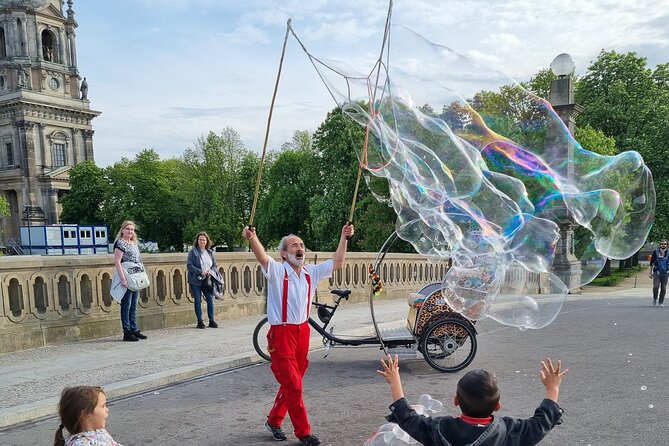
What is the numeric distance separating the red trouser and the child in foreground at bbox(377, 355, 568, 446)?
80.9 inches

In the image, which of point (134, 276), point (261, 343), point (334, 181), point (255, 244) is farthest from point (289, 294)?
point (334, 181)

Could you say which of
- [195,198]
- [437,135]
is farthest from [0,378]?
[195,198]

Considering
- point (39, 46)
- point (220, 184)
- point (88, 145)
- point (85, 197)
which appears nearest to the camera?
point (220, 184)

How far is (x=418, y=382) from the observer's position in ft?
22.1

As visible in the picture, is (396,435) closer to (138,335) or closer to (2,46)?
(138,335)

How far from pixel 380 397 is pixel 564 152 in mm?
3554

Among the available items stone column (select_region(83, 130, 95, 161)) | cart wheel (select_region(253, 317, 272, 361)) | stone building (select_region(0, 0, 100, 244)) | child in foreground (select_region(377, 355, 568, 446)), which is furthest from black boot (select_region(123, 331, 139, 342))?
stone column (select_region(83, 130, 95, 161))

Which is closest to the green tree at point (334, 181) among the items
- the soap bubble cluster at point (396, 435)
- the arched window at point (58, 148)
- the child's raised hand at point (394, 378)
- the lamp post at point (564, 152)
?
the lamp post at point (564, 152)

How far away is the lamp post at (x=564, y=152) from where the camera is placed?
6364mm

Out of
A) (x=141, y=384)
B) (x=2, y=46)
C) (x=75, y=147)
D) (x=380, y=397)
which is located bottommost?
(x=380, y=397)

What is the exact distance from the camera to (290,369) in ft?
15.0

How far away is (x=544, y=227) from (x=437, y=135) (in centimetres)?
158

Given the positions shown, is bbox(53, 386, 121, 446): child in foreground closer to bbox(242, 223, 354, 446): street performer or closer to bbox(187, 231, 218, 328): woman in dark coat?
bbox(242, 223, 354, 446): street performer

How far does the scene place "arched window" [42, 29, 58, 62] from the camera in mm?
80375
